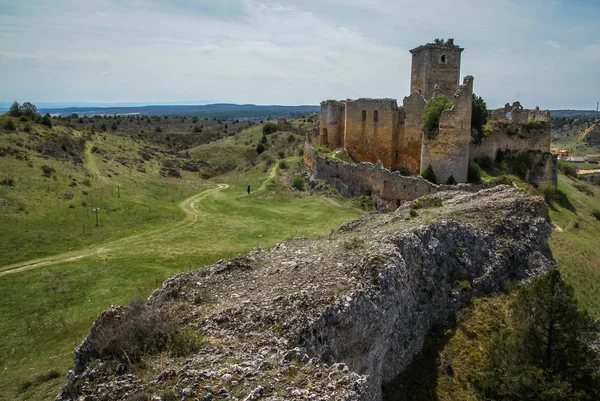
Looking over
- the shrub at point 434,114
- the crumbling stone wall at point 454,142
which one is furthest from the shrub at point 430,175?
the shrub at point 434,114

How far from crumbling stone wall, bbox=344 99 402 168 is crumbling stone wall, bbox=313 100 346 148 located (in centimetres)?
245

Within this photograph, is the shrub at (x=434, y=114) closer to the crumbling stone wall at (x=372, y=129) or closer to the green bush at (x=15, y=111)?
the crumbling stone wall at (x=372, y=129)

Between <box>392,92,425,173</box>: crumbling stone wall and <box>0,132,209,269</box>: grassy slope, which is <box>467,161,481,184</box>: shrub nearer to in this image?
<box>392,92,425,173</box>: crumbling stone wall

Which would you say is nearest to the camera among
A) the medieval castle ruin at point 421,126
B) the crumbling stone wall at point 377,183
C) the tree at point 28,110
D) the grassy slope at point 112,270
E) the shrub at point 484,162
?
the grassy slope at point 112,270

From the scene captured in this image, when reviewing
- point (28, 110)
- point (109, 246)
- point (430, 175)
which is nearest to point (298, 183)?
point (430, 175)

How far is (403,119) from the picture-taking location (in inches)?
1214

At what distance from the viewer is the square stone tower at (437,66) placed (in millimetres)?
32312

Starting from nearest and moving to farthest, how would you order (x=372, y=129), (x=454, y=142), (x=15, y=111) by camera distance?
(x=454, y=142) → (x=372, y=129) → (x=15, y=111)

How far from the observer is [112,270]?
19.6 meters

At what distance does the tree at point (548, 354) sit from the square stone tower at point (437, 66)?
80.8ft

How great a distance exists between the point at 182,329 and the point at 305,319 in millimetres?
2007

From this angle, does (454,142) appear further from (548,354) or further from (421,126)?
(548,354)

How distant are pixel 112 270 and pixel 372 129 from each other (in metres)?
19.3

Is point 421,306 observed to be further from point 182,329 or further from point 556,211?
point 556,211
